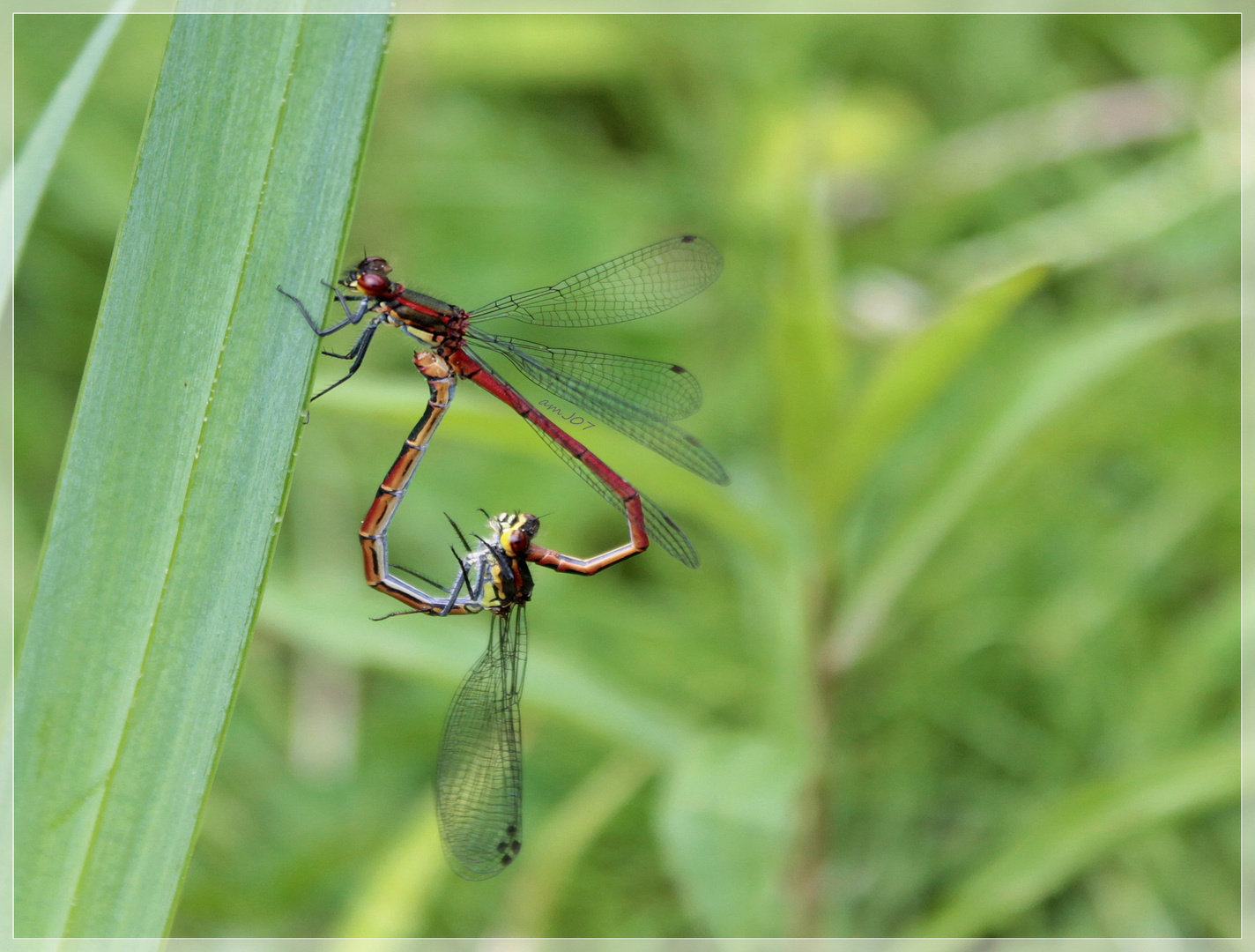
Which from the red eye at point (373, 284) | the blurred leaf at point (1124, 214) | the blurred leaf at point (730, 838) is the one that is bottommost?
the blurred leaf at point (730, 838)

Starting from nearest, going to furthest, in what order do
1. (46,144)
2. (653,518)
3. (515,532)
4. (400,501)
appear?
1. (46,144)
2. (400,501)
3. (515,532)
4. (653,518)

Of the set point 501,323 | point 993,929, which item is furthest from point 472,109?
point 993,929

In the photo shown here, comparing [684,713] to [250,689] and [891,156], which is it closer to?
[250,689]

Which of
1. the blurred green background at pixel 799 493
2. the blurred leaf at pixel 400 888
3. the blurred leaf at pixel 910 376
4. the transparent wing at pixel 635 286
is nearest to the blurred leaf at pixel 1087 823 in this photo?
the blurred green background at pixel 799 493

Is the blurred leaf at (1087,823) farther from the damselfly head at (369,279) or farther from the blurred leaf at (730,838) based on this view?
the damselfly head at (369,279)

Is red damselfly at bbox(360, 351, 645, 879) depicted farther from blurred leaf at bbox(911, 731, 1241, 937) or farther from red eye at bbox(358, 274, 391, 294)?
blurred leaf at bbox(911, 731, 1241, 937)

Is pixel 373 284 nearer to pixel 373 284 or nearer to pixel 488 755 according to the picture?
pixel 373 284

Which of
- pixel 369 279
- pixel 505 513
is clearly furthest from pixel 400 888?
pixel 369 279
